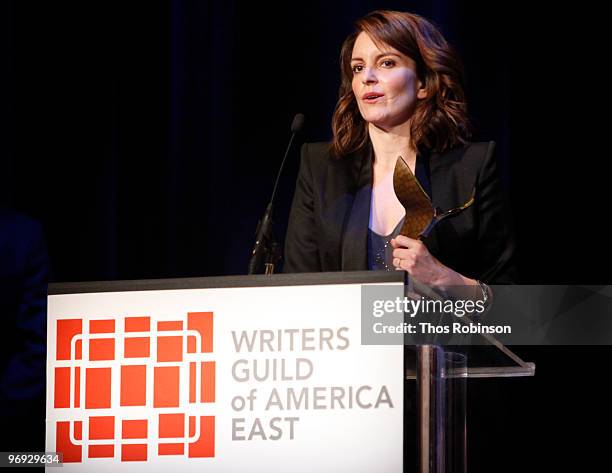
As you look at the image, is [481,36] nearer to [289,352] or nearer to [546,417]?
[546,417]

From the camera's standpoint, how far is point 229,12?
2.91 m

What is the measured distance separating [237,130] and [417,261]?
1.27 m

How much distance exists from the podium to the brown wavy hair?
93cm

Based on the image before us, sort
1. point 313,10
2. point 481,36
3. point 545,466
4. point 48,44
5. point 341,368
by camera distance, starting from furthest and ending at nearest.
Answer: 1. point 48,44
2. point 313,10
3. point 481,36
4. point 545,466
5. point 341,368

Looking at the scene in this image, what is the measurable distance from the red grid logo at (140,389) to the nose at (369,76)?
107 cm

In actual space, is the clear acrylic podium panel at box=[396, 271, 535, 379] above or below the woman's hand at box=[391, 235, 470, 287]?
below

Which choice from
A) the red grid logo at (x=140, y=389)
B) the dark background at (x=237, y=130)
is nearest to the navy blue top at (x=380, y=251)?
the dark background at (x=237, y=130)

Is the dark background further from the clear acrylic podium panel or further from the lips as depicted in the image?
the clear acrylic podium panel

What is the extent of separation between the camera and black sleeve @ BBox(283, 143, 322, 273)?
7.27ft

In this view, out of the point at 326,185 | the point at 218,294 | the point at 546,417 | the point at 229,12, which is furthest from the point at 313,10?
the point at 218,294

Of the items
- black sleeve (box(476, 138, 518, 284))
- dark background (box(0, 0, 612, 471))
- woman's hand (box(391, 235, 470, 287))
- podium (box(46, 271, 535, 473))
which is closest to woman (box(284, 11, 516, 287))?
black sleeve (box(476, 138, 518, 284))

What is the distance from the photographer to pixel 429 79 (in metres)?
2.27

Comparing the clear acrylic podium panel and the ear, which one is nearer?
the clear acrylic podium panel

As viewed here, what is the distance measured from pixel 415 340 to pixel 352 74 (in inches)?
45.4
